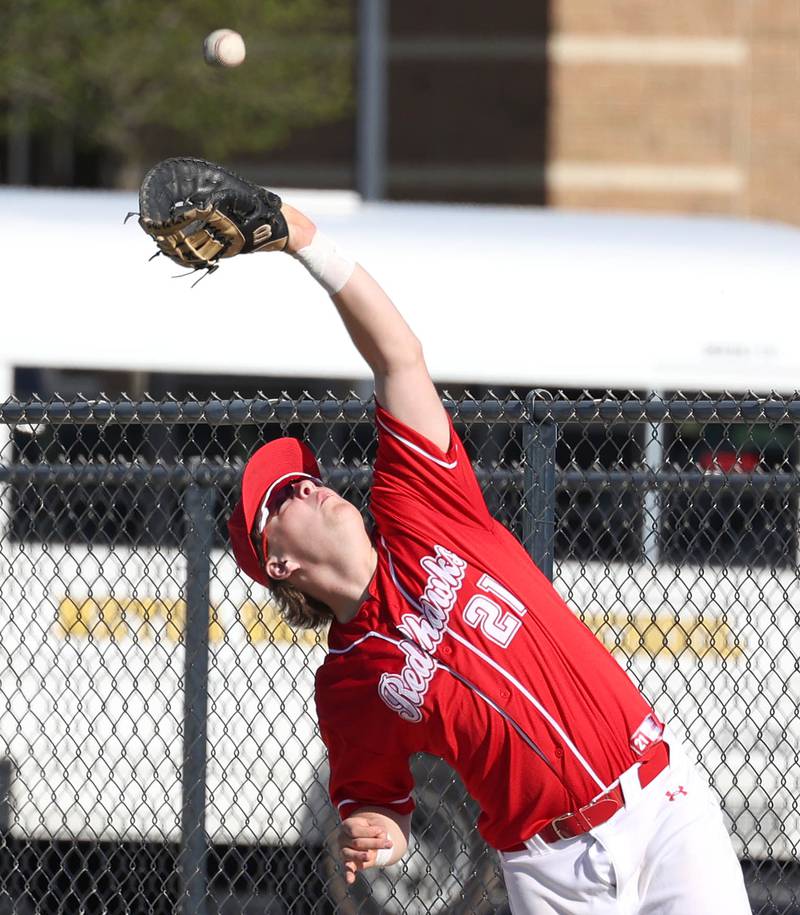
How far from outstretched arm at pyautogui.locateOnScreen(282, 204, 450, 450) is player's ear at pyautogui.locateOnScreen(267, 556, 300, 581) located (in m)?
0.36

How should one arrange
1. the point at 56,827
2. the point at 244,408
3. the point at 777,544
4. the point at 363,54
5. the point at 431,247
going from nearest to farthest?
the point at 244,408
the point at 777,544
the point at 56,827
the point at 431,247
the point at 363,54

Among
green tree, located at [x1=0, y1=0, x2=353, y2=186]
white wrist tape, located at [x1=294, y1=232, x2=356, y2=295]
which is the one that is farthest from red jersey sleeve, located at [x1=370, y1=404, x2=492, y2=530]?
green tree, located at [x1=0, y1=0, x2=353, y2=186]

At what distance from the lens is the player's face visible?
274 cm

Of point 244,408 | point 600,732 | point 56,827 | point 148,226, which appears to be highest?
point 148,226

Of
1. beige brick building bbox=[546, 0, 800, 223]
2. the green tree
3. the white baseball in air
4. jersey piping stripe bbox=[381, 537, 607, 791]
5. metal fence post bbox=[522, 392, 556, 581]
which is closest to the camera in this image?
jersey piping stripe bbox=[381, 537, 607, 791]

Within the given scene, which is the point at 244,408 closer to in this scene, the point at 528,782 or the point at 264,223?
the point at 264,223

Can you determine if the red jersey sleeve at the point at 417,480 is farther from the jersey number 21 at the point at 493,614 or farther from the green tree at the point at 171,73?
the green tree at the point at 171,73

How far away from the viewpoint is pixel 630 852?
2.73m

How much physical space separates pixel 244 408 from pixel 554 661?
1.50 m

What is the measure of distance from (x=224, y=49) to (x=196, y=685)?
2.13m

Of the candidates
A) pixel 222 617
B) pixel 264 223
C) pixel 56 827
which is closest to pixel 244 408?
pixel 264 223

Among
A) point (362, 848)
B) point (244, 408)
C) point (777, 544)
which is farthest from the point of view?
point (777, 544)

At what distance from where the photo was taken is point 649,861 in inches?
108

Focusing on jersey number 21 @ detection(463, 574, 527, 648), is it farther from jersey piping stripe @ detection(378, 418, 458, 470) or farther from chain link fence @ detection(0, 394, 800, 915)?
chain link fence @ detection(0, 394, 800, 915)
